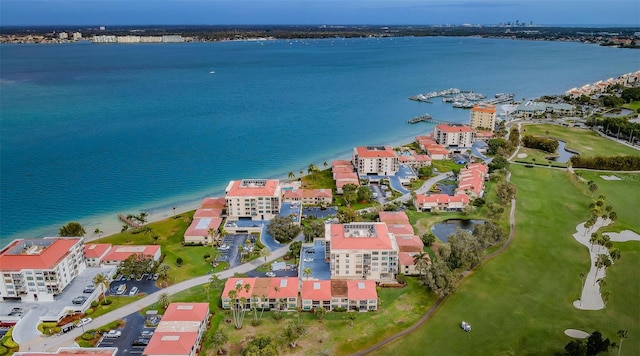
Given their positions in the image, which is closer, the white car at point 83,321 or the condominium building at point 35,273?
the white car at point 83,321

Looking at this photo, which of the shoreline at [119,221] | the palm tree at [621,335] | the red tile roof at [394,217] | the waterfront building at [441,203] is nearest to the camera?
the palm tree at [621,335]

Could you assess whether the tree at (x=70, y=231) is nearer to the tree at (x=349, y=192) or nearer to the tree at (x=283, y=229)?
the tree at (x=283, y=229)

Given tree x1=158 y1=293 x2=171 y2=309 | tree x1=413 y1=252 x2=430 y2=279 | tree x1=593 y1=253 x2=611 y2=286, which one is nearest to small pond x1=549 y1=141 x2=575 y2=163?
tree x1=593 y1=253 x2=611 y2=286

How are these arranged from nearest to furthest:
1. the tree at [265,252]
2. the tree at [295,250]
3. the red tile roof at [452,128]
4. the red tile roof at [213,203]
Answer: the tree at [295,250]
the tree at [265,252]
the red tile roof at [213,203]
the red tile roof at [452,128]

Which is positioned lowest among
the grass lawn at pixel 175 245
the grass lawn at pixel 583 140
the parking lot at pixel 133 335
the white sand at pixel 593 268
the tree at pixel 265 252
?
the parking lot at pixel 133 335

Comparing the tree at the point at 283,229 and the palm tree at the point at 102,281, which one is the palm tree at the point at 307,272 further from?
the palm tree at the point at 102,281

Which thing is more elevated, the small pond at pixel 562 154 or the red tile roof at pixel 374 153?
the red tile roof at pixel 374 153

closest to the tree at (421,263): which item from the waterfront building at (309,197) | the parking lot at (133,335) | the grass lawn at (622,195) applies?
the waterfront building at (309,197)
